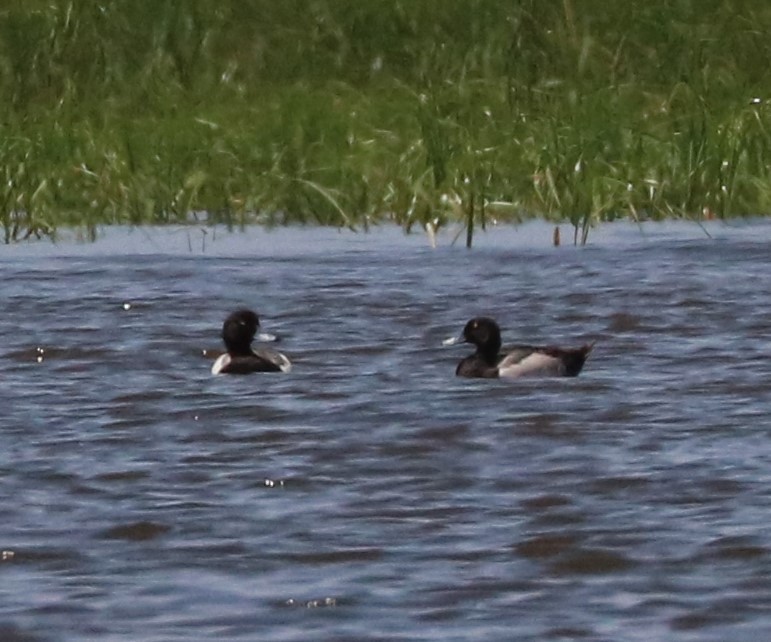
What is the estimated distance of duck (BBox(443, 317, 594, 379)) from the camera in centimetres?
952

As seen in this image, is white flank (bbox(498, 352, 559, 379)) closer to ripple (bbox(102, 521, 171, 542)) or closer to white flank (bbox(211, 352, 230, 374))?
white flank (bbox(211, 352, 230, 374))

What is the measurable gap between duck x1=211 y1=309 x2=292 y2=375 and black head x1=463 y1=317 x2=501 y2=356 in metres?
0.72

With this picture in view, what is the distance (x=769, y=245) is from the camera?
1308 cm

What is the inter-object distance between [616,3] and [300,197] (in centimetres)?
532

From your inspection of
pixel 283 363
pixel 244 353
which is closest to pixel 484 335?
pixel 283 363

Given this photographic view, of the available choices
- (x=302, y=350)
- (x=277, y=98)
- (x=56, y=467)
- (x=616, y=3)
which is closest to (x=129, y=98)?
(x=277, y=98)

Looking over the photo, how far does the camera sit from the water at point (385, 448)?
19.6ft

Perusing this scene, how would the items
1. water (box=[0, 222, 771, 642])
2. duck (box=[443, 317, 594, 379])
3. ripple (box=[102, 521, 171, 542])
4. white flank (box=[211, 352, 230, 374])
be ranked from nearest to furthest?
1. water (box=[0, 222, 771, 642])
2. ripple (box=[102, 521, 171, 542])
3. duck (box=[443, 317, 594, 379])
4. white flank (box=[211, 352, 230, 374])

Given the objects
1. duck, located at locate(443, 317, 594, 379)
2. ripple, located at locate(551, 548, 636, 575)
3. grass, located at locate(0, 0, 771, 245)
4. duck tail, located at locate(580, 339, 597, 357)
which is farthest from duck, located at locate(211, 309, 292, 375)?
ripple, located at locate(551, 548, 636, 575)

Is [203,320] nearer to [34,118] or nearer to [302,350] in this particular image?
[302,350]

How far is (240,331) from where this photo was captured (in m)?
10.2

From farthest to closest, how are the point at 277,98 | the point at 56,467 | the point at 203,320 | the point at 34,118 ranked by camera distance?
the point at 277,98 → the point at 34,118 → the point at 203,320 → the point at 56,467

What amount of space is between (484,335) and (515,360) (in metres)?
0.39

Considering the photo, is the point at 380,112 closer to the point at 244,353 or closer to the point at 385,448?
the point at 244,353
